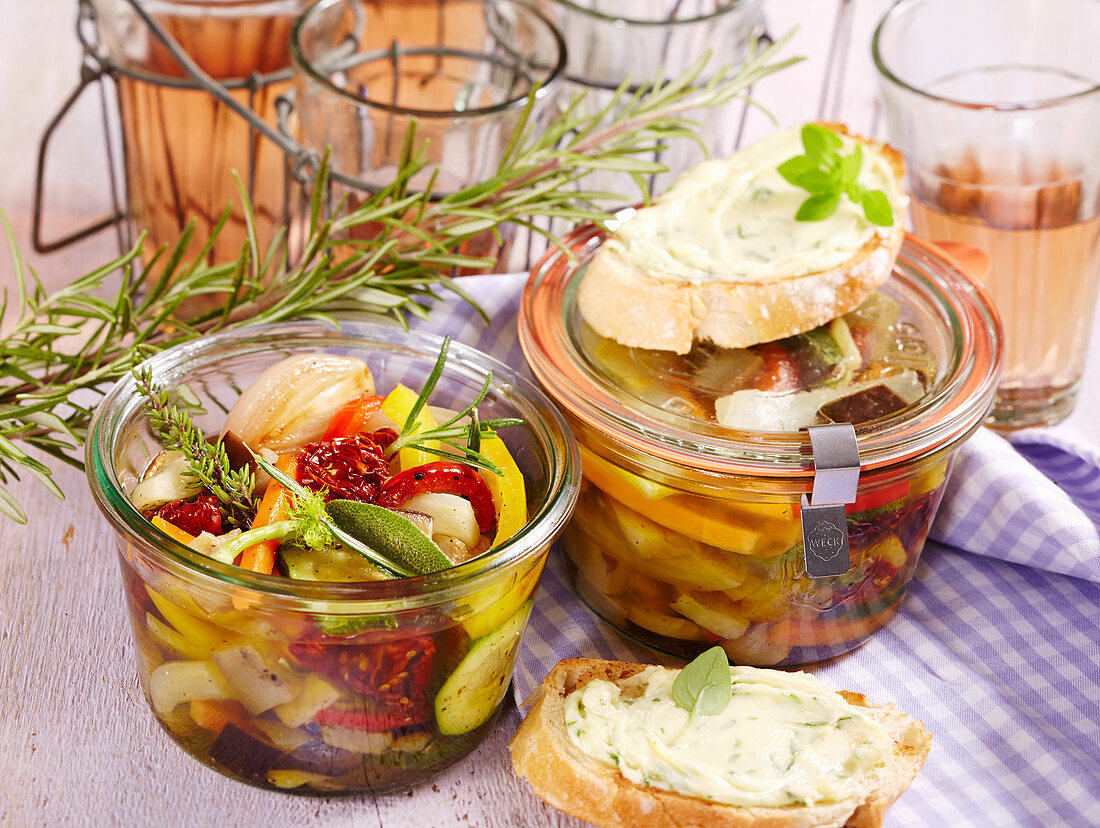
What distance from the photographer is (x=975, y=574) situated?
1628mm

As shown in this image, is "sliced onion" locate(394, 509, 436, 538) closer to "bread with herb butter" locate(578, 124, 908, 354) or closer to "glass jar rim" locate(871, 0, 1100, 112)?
"bread with herb butter" locate(578, 124, 908, 354)

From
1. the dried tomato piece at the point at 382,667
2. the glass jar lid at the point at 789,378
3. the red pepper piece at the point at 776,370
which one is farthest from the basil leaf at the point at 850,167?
the dried tomato piece at the point at 382,667

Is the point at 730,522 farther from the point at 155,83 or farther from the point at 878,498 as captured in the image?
the point at 155,83

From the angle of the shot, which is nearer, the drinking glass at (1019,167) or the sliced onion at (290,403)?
the sliced onion at (290,403)

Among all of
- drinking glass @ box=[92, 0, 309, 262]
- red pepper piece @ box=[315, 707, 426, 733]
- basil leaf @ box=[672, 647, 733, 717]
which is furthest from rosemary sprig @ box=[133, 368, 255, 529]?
drinking glass @ box=[92, 0, 309, 262]

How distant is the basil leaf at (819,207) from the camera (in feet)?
5.18

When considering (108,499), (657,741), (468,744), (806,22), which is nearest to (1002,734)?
(657,741)

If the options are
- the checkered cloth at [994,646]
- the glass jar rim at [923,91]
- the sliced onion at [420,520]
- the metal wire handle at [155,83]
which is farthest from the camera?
the metal wire handle at [155,83]

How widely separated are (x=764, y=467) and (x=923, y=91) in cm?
86

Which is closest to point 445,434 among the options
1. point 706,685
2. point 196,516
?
point 196,516

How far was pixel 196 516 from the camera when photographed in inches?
48.7

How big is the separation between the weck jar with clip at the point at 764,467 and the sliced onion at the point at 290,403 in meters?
0.25

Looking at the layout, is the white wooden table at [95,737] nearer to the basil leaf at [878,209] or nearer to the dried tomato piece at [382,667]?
the dried tomato piece at [382,667]

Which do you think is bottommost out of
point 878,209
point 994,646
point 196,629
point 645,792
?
point 994,646
